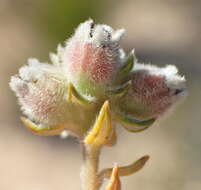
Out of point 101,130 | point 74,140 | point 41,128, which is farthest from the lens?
point 74,140

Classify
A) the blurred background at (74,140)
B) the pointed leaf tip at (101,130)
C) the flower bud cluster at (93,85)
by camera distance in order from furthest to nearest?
the blurred background at (74,140) → the flower bud cluster at (93,85) → the pointed leaf tip at (101,130)

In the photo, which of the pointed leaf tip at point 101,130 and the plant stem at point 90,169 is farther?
the plant stem at point 90,169

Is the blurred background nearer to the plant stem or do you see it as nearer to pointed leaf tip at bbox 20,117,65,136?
the plant stem

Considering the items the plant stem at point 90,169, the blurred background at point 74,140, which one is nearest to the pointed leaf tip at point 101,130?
the plant stem at point 90,169

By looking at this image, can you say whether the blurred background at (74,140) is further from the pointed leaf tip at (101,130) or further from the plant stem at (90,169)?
the pointed leaf tip at (101,130)

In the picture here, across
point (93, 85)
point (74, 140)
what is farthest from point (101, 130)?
point (74, 140)

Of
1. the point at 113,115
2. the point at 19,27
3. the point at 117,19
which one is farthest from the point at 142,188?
the point at 117,19

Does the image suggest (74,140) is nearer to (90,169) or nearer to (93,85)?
(90,169)

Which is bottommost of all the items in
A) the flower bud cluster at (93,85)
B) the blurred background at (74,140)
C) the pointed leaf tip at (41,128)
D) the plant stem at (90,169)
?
the plant stem at (90,169)
